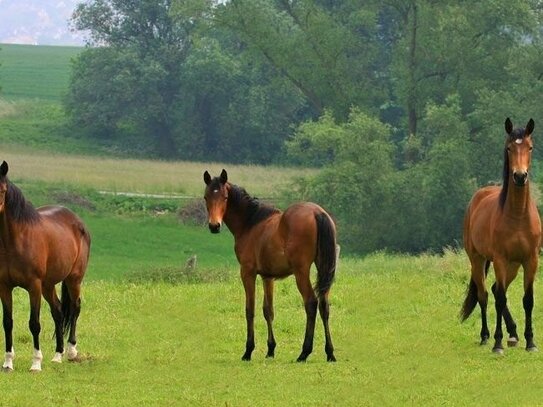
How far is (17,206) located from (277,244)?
310 centimetres

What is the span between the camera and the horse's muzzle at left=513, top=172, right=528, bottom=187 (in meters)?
13.8

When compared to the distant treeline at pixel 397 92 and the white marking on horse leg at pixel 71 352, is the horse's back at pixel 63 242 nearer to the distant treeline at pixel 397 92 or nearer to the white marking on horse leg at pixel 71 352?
the white marking on horse leg at pixel 71 352

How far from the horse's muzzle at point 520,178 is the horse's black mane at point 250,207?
9.90 feet

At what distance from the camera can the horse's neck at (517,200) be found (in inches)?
563

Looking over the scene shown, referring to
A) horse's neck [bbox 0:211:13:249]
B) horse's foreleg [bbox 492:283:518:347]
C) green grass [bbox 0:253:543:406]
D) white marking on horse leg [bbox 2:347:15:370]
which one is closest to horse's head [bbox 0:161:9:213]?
horse's neck [bbox 0:211:13:249]

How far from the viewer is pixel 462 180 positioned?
47406 mm

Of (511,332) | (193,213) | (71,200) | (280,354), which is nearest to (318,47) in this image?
(193,213)

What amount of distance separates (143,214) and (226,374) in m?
36.9

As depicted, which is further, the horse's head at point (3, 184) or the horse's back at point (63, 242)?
the horse's back at point (63, 242)

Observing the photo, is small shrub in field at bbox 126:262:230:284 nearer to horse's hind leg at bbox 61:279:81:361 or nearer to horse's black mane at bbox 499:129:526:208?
horse's hind leg at bbox 61:279:81:361

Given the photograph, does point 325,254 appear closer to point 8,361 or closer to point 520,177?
point 520,177

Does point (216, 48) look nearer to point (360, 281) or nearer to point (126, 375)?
point (360, 281)

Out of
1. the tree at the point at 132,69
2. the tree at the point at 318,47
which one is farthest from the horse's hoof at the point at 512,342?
the tree at the point at 132,69

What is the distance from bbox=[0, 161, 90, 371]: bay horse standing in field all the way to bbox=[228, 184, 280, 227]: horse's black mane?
208 centimetres
